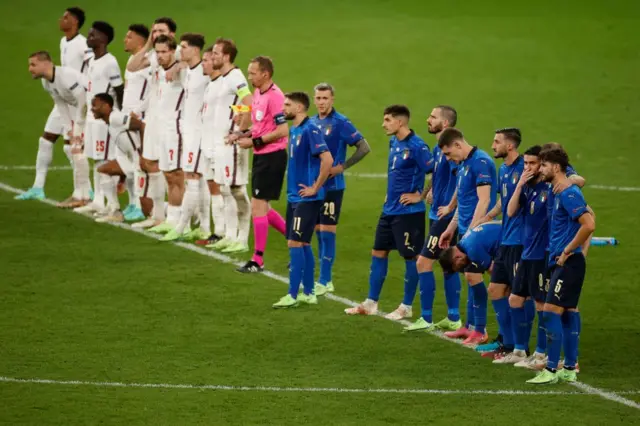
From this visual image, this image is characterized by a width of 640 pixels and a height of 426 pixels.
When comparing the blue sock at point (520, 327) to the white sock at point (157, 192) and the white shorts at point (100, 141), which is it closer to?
the white sock at point (157, 192)

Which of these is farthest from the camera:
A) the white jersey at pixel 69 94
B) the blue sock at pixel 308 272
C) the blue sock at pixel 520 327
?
the white jersey at pixel 69 94

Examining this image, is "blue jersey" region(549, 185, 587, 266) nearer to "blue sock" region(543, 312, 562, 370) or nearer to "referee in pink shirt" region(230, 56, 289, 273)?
"blue sock" region(543, 312, 562, 370)

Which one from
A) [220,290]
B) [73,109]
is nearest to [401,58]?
[73,109]

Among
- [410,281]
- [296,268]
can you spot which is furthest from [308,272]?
[410,281]

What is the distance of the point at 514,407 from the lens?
12211mm

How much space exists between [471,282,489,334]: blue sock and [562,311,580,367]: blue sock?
1.35m

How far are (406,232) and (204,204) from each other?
459cm

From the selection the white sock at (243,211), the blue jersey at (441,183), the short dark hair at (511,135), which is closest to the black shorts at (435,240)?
the blue jersey at (441,183)

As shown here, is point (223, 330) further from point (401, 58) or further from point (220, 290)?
point (401, 58)

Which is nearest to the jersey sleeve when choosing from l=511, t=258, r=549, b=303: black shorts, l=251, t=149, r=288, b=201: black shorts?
l=511, t=258, r=549, b=303: black shorts

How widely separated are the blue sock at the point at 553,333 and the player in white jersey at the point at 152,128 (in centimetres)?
805

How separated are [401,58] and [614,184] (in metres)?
8.66

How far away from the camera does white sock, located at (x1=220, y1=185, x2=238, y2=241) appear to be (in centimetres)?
1855

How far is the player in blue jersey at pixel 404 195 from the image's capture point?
15117mm
